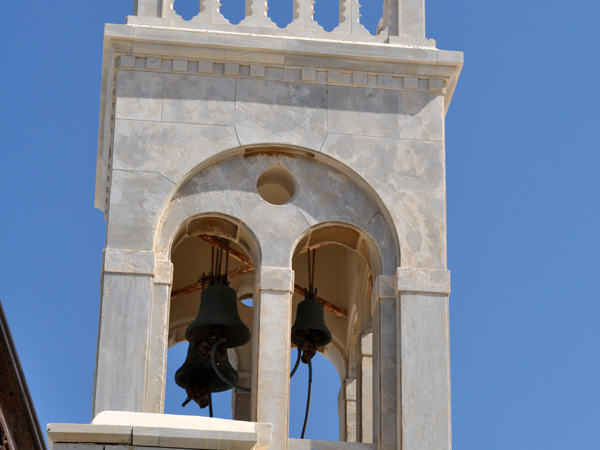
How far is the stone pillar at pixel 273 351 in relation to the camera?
22.0 meters

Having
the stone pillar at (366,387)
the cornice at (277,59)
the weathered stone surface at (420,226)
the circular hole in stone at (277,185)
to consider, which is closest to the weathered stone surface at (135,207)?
the cornice at (277,59)

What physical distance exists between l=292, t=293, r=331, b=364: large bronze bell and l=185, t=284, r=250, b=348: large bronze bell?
0.79 metres

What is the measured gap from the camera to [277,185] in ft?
79.8

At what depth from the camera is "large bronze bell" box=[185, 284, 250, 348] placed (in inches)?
926

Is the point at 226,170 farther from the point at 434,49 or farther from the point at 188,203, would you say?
the point at 434,49

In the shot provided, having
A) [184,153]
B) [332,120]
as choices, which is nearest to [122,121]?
[184,153]

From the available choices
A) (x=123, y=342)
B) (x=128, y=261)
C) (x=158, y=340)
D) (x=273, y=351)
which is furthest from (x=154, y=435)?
(x=128, y=261)

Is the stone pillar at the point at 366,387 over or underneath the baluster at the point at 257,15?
underneath

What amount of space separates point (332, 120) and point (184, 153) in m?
1.86

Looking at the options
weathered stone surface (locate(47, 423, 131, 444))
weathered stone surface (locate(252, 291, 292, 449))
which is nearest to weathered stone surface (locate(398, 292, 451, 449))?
weathered stone surface (locate(252, 291, 292, 449))

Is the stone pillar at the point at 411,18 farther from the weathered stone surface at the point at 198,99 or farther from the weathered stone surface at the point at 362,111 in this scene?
the weathered stone surface at the point at 198,99

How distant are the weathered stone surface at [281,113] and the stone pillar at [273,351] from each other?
1.71m

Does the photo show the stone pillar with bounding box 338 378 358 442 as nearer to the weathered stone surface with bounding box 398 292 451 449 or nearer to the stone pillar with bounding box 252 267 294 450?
the weathered stone surface with bounding box 398 292 451 449

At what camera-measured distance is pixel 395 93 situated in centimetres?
2420
